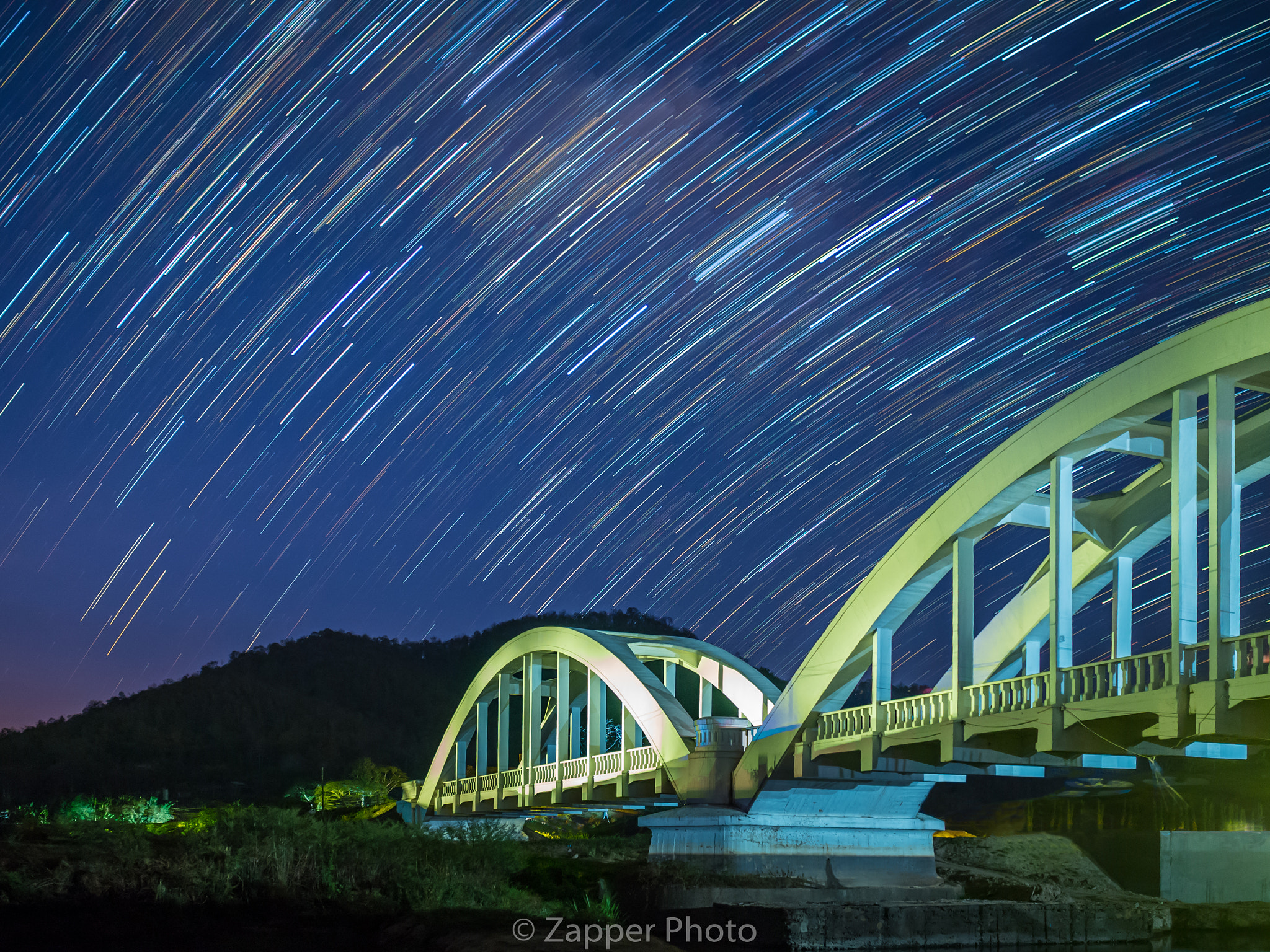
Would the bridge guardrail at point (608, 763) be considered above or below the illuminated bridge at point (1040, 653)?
below

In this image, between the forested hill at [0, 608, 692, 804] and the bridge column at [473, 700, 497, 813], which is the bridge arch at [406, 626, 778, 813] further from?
the forested hill at [0, 608, 692, 804]

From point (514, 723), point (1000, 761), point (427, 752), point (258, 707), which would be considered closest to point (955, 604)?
point (1000, 761)

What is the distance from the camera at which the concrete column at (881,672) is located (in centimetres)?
2478

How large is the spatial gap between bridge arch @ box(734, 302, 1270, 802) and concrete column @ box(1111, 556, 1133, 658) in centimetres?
8

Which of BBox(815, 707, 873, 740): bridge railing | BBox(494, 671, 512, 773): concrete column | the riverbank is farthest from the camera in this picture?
BBox(494, 671, 512, 773): concrete column

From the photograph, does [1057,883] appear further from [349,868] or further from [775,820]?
[349,868]

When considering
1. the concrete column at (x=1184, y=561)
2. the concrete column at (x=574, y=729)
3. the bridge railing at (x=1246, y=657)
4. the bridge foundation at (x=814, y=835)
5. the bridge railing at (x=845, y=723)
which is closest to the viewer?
the bridge railing at (x=1246, y=657)

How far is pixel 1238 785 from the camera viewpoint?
58.2m

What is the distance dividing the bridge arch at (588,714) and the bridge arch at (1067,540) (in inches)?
209

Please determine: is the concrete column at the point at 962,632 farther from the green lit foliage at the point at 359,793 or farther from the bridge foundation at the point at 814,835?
the green lit foliage at the point at 359,793

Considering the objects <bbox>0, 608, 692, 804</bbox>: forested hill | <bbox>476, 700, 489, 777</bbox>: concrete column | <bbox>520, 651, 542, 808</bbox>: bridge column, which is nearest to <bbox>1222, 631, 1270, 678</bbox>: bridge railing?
<bbox>520, 651, 542, 808</bbox>: bridge column

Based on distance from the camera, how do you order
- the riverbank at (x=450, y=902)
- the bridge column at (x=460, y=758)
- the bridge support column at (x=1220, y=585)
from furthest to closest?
the bridge column at (x=460, y=758) → the riverbank at (x=450, y=902) → the bridge support column at (x=1220, y=585)

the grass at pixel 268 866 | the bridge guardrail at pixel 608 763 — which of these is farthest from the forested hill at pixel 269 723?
the grass at pixel 268 866

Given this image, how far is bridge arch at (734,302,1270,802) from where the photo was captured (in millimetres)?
16766
